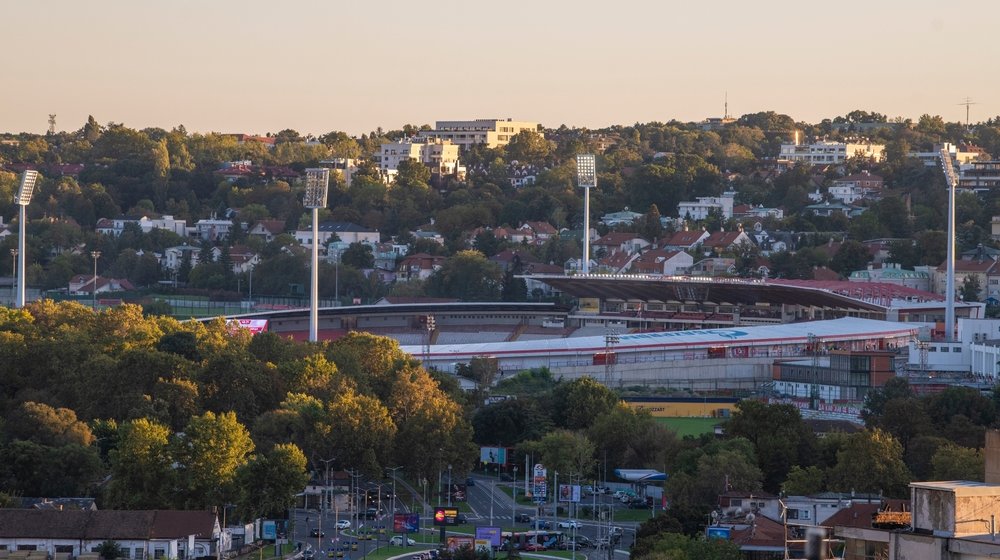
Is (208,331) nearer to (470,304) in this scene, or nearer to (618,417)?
(618,417)

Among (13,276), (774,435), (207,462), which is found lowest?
(207,462)

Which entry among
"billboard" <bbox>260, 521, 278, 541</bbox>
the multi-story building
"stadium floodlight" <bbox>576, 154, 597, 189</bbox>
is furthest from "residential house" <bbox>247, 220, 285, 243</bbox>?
"billboard" <bbox>260, 521, 278, 541</bbox>

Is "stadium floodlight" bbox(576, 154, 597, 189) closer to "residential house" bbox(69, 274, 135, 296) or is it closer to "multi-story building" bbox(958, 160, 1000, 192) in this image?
"multi-story building" bbox(958, 160, 1000, 192)

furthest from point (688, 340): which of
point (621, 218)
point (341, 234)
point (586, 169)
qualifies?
point (341, 234)

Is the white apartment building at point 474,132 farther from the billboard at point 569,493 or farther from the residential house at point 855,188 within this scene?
the billboard at point 569,493

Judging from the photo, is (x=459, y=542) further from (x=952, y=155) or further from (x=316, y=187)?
(x=952, y=155)

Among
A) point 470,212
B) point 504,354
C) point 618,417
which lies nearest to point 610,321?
point 504,354

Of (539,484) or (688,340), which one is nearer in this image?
(539,484)
